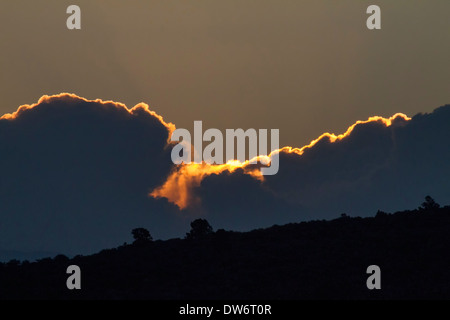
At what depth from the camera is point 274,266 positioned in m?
79.1

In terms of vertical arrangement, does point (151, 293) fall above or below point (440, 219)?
below

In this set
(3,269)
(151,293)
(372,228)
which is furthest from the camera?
(372,228)

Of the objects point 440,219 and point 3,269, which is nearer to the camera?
point 3,269

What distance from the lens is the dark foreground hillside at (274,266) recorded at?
72.9m

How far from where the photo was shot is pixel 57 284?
76312mm

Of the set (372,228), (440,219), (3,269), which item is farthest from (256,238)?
(3,269)

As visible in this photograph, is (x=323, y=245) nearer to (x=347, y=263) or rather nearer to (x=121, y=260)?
(x=347, y=263)

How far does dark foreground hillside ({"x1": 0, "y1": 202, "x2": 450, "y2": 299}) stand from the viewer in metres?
72.9
